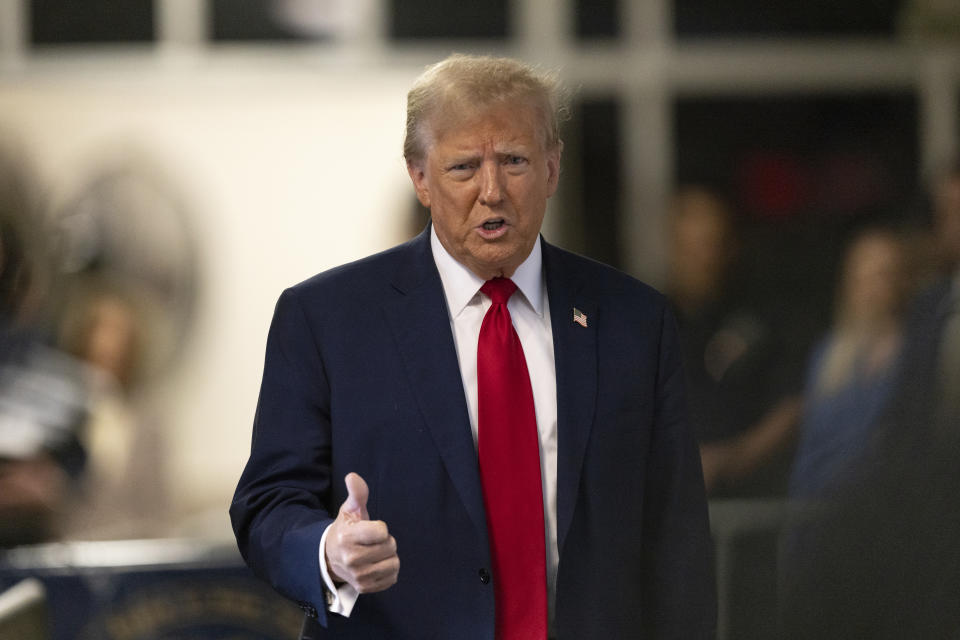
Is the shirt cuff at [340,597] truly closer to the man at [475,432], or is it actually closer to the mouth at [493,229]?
the man at [475,432]

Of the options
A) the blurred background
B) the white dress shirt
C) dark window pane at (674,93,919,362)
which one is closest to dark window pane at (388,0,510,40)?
the blurred background

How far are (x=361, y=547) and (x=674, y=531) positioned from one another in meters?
0.57

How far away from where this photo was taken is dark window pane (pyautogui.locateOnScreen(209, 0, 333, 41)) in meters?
6.94

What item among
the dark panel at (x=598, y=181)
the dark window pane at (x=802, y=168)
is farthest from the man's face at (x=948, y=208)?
the dark panel at (x=598, y=181)

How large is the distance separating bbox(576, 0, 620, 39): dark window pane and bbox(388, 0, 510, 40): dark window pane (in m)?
0.37

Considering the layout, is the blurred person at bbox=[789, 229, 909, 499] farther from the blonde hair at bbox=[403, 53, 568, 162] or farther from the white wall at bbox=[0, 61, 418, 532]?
the white wall at bbox=[0, 61, 418, 532]

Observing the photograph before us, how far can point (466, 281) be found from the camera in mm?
2100

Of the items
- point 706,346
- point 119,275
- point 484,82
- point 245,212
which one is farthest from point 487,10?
point 484,82

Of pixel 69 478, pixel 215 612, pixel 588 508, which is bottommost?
pixel 215 612

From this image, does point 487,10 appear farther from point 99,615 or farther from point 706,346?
point 99,615

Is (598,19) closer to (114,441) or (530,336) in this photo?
(114,441)

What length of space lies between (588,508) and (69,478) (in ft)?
8.58

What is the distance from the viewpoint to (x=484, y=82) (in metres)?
1.99

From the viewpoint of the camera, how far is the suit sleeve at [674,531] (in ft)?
6.84
